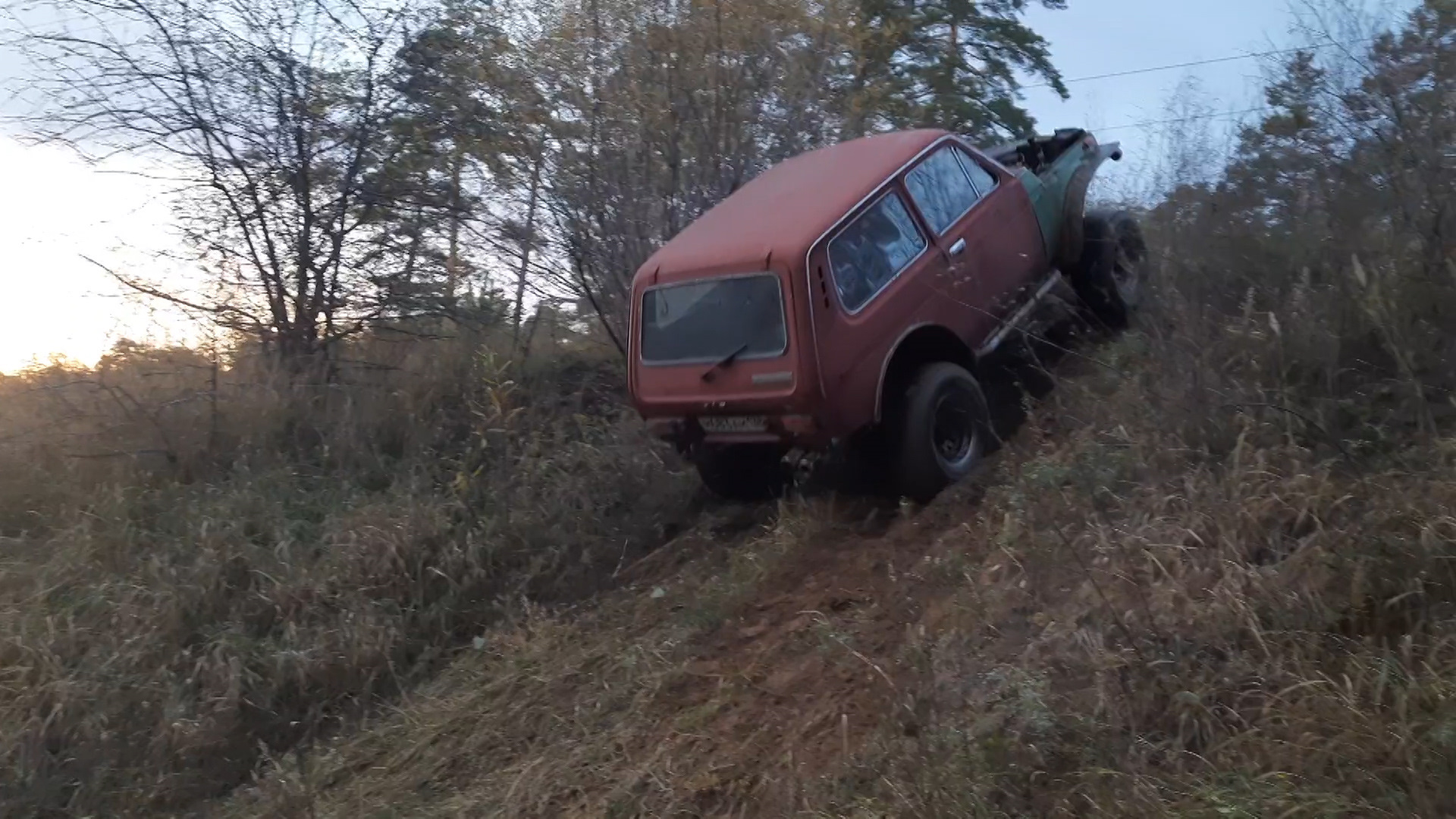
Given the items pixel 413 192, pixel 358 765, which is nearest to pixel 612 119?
pixel 413 192

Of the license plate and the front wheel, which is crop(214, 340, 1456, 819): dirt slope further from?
the license plate

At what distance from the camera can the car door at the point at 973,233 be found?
6883 millimetres

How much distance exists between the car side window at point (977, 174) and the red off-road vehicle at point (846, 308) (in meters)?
0.01

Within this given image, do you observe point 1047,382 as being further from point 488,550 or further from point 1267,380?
point 488,550

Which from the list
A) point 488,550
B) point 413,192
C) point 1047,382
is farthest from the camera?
point 413,192

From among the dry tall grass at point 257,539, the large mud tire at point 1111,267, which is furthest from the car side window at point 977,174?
the dry tall grass at point 257,539

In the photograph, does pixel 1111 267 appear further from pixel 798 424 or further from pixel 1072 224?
pixel 798 424

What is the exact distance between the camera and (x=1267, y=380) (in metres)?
5.41

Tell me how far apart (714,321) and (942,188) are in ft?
5.66

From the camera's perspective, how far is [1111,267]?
797cm

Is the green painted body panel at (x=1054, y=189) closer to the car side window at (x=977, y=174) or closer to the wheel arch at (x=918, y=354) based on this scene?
the car side window at (x=977, y=174)

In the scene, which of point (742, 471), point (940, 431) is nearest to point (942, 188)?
point (940, 431)

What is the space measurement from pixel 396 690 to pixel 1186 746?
4.30 metres

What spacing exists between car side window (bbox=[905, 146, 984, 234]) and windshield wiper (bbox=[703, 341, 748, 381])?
57.1 inches
